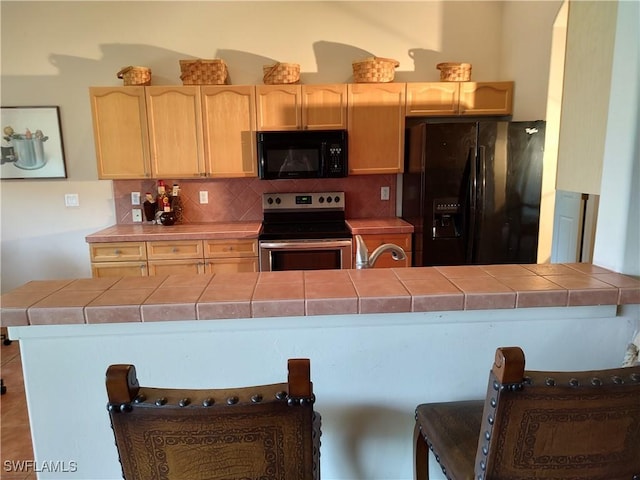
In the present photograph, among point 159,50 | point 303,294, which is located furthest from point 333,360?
point 159,50

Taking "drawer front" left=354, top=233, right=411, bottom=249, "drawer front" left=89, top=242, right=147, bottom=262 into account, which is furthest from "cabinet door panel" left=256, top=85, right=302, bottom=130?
"drawer front" left=89, top=242, right=147, bottom=262

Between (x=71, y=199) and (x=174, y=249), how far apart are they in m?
1.15

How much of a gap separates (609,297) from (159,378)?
4.28ft

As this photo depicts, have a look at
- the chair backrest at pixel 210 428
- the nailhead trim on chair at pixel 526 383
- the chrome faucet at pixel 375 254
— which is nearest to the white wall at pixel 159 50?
the chrome faucet at pixel 375 254

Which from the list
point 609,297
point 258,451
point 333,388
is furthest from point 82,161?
point 609,297

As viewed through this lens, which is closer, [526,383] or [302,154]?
[526,383]

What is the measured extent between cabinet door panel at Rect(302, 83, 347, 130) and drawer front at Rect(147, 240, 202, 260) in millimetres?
1277

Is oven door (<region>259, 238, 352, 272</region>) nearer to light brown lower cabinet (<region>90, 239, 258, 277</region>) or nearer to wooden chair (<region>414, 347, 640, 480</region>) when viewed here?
light brown lower cabinet (<region>90, 239, 258, 277</region>)

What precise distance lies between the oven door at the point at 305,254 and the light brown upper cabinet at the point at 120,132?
1161 millimetres

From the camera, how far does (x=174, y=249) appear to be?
3.19 metres

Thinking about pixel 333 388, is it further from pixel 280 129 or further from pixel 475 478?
pixel 280 129

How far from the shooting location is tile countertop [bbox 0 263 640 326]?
1.11 meters

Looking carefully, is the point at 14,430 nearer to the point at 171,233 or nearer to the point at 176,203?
the point at 171,233

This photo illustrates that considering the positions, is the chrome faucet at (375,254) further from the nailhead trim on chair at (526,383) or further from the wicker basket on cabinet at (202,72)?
the wicker basket on cabinet at (202,72)
